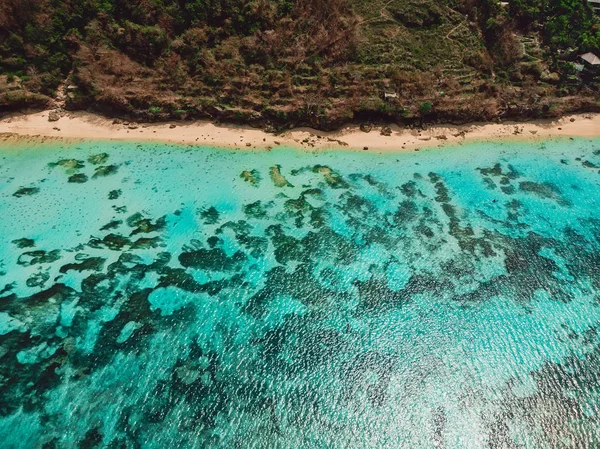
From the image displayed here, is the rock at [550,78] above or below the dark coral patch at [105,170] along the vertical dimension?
above

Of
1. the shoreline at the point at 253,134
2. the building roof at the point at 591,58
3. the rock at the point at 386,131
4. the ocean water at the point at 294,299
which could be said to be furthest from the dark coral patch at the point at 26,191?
the building roof at the point at 591,58

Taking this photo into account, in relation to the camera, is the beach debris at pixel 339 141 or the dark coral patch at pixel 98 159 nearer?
the dark coral patch at pixel 98 159

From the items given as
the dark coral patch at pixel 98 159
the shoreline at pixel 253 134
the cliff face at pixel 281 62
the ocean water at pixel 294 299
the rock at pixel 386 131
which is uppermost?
the cliff face at pixel 281 62

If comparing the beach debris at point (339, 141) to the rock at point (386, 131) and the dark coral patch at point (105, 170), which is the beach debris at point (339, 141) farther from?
the dark coral patch at point (105, 170)

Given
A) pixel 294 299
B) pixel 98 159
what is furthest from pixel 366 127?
pixel 98 159

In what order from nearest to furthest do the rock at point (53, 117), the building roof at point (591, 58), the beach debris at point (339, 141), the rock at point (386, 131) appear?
the rock at point (53, 117) → the beach debris at point (339, 141) → the rock at point (386, 131) → the building roof at point (591, 58)

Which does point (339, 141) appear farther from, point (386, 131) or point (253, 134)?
point (253, 134)

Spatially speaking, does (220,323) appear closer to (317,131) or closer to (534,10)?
(317,131)
